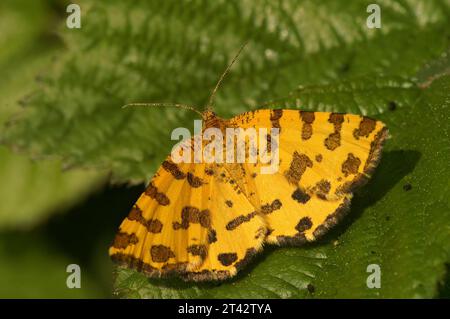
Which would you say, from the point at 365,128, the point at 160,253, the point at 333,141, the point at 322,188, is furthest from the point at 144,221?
the point at 365,128

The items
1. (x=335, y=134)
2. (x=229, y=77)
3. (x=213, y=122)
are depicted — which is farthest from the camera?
(x=229, y=77)

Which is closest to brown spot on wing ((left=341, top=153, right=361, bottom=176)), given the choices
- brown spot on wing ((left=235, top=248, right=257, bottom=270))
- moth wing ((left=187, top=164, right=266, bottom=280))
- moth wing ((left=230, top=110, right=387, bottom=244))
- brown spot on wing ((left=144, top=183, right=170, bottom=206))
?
moth wing ((left=230, top=110, right=387, bottom=244))

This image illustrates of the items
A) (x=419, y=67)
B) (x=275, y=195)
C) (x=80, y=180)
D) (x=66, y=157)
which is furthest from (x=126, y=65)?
(x=419, y=67)

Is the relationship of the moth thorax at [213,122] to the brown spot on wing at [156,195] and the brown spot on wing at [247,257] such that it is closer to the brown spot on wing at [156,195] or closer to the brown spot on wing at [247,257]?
the brown spot on wing at [156,195]

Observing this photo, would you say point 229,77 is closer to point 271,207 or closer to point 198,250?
point 271,207

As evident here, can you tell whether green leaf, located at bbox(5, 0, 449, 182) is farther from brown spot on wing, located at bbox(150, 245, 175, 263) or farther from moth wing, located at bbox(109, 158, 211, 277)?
brown spot on wing, located at bbox(150, 245, 175, 263)

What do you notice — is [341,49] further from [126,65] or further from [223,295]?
[223,295]

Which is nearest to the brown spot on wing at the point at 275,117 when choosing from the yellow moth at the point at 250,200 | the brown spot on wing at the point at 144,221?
the yellow moth at the point at 250,200
